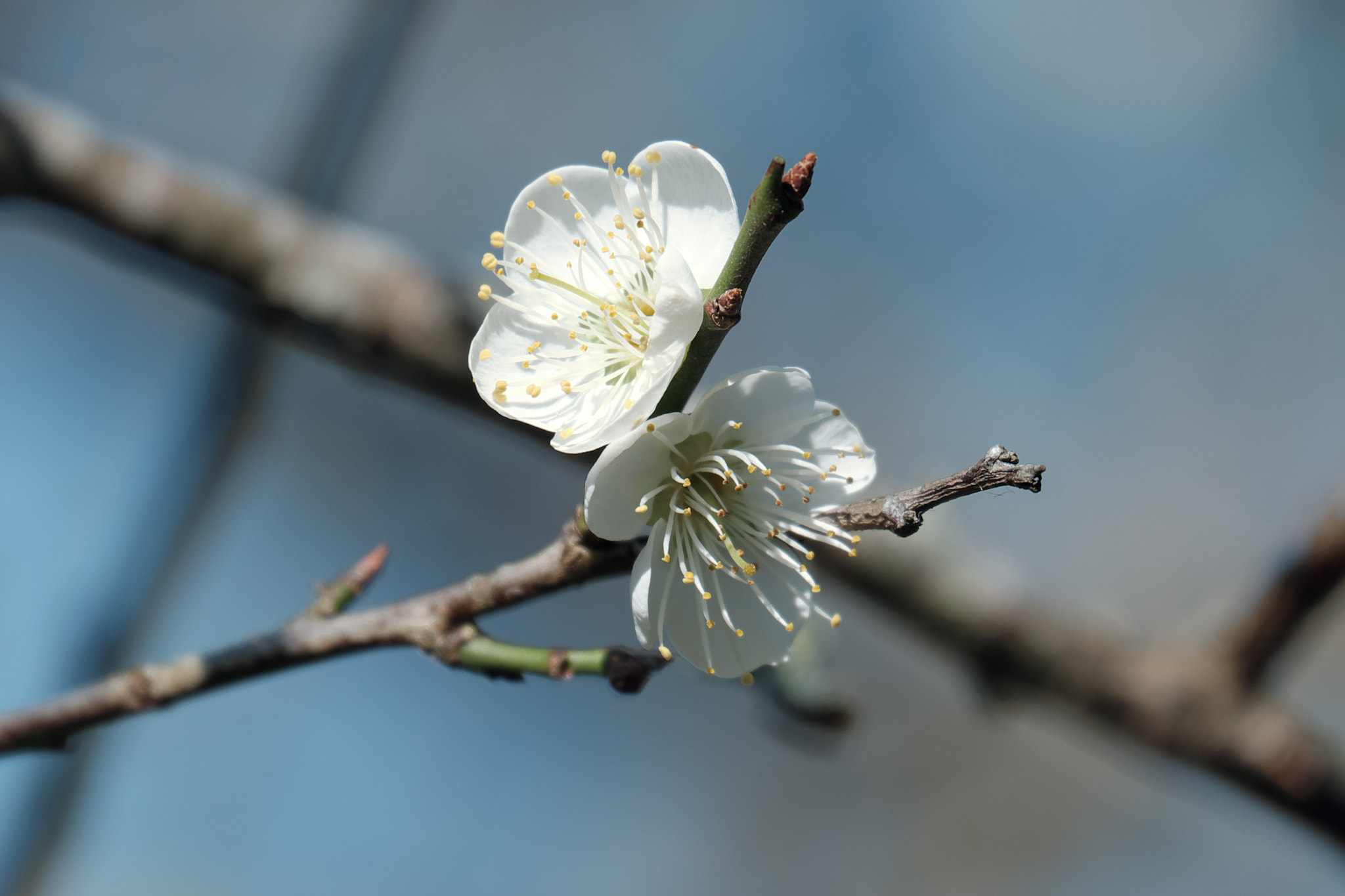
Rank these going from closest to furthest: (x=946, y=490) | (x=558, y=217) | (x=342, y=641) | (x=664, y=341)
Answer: (x=946, y=490) < (x=664, y=341) < (x=342, y=641) < (x=558, y=217)

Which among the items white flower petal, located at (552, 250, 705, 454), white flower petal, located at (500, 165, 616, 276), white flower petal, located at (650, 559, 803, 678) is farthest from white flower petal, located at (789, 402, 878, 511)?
white flower petal, located at (500, 165, 616, 276)

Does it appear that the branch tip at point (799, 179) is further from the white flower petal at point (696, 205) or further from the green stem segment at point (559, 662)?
the green stem segment at point (559, 662)

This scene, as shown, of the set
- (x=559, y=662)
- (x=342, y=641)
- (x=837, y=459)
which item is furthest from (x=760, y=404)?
(x=342, y=641)

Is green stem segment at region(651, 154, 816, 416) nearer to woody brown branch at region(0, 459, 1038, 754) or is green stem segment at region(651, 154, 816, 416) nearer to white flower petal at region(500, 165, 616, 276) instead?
woody brown branch at region(0, 459, 1038, 754)

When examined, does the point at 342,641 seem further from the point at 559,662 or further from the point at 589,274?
the point at 589,274

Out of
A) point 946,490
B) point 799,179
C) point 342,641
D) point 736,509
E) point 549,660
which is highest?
point 799,179

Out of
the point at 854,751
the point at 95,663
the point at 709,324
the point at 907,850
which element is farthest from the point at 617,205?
the point at 907,850

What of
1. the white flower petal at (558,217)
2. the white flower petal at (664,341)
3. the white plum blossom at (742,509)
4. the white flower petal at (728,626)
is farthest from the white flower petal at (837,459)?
the white flower petal at (558,217)
